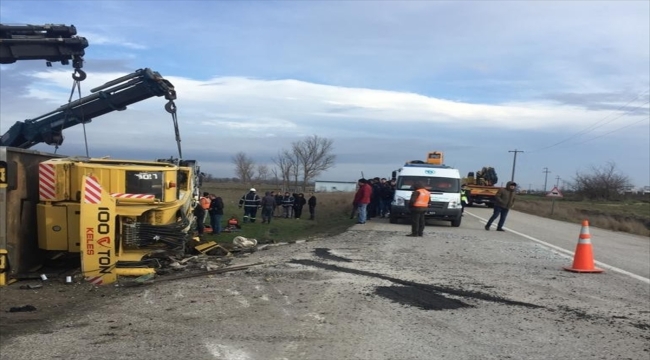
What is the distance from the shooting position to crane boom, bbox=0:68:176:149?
14492 mm

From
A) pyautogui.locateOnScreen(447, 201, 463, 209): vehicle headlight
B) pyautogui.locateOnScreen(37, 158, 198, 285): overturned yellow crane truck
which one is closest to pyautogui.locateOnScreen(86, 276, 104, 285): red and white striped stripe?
→ pyautogui.locateOnScreen(37, 158, 198, 285): overturned yellow crane truck

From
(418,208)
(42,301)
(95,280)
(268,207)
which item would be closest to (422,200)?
(418,208)

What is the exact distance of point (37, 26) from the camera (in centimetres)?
1320

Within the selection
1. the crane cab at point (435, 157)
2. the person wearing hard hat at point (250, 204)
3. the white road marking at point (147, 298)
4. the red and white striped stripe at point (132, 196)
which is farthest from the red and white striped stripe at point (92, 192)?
the crane cab at point (435, 157)

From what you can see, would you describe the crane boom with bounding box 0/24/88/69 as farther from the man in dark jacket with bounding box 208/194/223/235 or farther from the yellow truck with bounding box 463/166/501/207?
the yellow truck with bounding box 463/166/501/207

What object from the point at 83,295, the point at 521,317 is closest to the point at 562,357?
the point at 521,317

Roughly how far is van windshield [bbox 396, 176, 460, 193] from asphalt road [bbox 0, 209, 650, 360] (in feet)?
30.8

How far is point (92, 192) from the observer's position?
31.7ft

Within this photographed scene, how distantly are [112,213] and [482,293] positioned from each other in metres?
5.90

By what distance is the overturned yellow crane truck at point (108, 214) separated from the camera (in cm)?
970

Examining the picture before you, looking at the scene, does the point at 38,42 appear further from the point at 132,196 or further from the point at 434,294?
the point at 434,294

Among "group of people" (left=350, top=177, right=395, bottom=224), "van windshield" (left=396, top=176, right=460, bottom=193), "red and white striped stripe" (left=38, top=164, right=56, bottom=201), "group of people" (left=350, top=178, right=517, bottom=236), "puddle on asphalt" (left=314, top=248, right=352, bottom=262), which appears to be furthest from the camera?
"group of people" (left=350, top=177, right=395, bottom=224)

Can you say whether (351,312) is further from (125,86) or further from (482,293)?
(125,86)

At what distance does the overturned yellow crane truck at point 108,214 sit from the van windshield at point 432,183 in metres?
11.5
